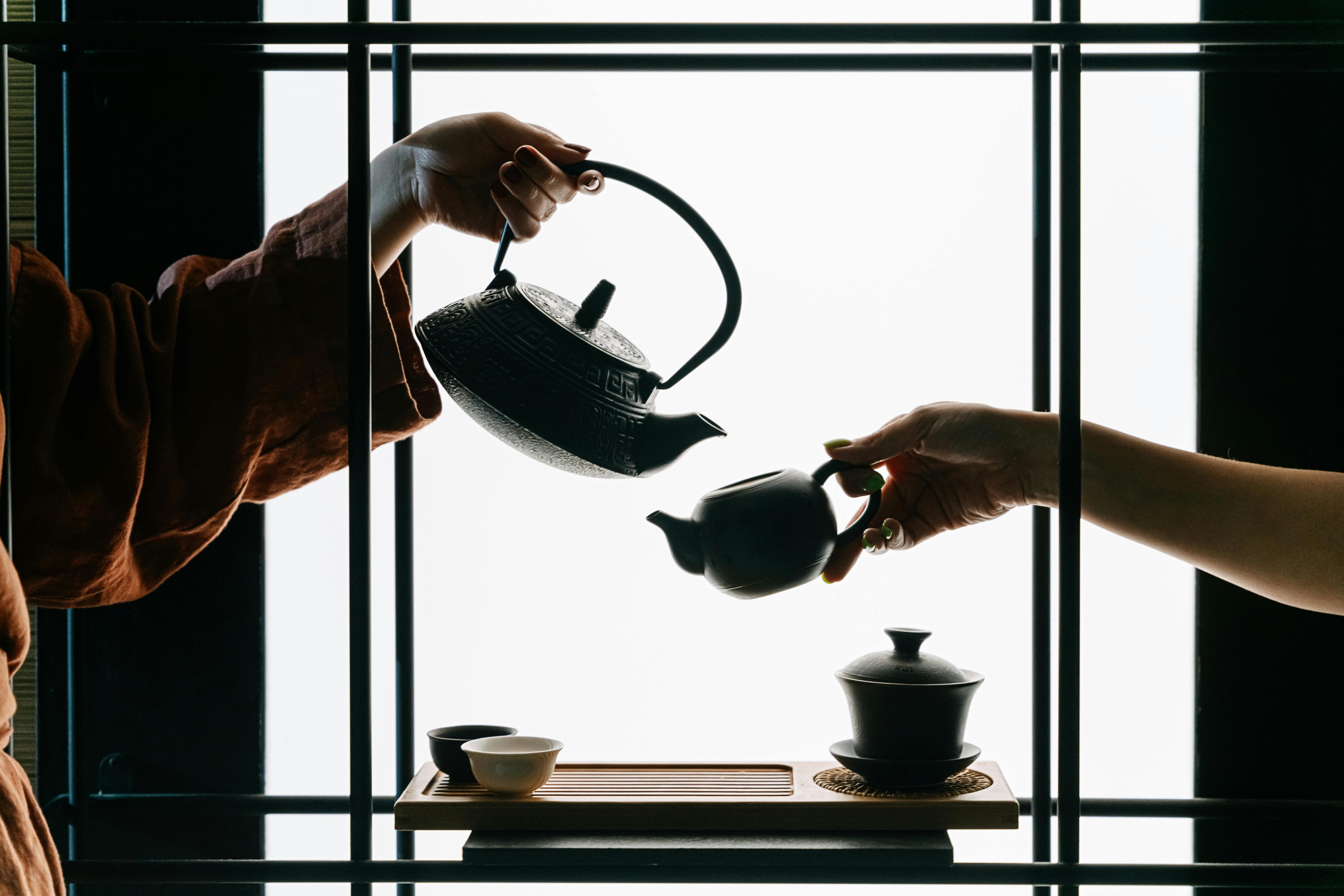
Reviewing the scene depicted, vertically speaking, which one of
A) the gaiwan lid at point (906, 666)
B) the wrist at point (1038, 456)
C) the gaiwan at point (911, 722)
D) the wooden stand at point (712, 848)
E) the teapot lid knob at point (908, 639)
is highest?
the wrist at point (1038, 456)

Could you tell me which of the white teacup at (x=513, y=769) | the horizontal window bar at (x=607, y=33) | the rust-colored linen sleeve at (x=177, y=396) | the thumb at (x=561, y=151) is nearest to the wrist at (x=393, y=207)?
the rust-colored linen sleeve at (x=177, y=396)

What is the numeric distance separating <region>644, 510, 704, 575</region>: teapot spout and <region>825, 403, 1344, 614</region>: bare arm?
146 millimetres

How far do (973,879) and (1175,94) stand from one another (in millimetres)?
1169

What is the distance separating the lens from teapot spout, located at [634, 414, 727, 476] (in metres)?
0.81

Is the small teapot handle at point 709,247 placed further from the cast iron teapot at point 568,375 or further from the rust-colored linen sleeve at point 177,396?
the rust-colored linen sleeve at point 177,396

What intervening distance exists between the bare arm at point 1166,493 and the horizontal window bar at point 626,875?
1.09ft

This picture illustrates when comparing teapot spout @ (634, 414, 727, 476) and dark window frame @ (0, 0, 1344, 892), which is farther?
teapot spout @ (634, 414, 727, 476)

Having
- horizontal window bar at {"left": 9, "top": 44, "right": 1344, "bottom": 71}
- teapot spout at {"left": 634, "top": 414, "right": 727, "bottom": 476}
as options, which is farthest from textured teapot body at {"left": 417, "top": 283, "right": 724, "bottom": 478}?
horizontal window bar at {"left": 9, "top": 44, "right": 1344, "bottom": 71}

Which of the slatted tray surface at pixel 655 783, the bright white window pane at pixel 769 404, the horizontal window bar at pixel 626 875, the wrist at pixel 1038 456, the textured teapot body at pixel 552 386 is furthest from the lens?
the bright white window pane at pixel 769 404

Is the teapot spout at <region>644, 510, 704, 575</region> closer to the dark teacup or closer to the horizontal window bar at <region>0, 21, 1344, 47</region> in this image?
the dark teacup

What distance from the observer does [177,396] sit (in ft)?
3.14

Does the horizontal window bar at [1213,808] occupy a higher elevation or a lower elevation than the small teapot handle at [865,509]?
lower

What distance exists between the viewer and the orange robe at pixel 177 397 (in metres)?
0.88

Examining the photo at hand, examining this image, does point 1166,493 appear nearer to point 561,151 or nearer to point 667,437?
point 667,437
